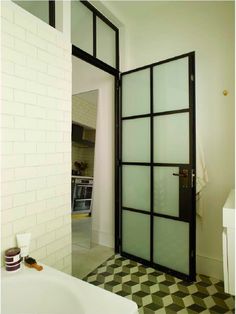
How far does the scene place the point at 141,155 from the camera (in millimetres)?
2363

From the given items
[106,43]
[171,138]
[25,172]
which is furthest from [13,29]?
[171,138]

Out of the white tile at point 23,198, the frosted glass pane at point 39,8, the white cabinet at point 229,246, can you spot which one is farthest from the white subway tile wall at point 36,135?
the white cabinet at point 229,246

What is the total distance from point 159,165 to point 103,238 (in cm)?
134

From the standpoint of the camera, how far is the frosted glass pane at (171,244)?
2029mm

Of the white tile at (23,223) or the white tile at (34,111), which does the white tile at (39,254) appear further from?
the white tile at (34,111)

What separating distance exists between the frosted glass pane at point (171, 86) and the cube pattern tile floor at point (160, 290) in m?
1.66

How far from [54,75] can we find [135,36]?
1.41 metres

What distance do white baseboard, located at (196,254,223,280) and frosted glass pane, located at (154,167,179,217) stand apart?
0.55 m

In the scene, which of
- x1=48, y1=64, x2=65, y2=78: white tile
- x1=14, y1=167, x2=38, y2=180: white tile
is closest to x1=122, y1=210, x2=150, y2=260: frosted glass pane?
x1=14, y1=167, x2=38, y2=180: white tile

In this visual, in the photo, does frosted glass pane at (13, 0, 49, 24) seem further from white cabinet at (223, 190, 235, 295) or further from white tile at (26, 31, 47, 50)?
white cabinet at (223, 190, 235, 295)

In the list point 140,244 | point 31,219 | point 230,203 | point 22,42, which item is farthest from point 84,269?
point 22,42

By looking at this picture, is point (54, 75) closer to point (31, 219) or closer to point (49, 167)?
point (49, 167)

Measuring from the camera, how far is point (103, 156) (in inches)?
111

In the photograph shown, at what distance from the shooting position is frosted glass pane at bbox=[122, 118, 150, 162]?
2314 millimetres
